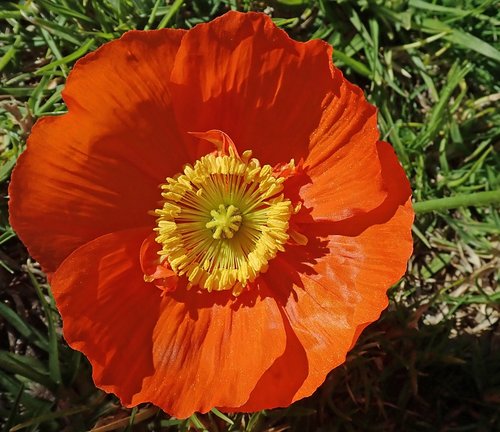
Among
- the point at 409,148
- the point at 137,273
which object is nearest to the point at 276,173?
the point at 137,273

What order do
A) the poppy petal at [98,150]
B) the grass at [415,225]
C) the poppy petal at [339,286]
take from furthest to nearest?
the grass at [415,225], the poppy petal at [339,286], the poppy petal at [98,150]

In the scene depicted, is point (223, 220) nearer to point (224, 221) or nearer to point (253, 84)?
point (224, 221)

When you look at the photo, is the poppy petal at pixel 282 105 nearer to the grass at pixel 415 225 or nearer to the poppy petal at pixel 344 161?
the poppy petal at pixel 344 161

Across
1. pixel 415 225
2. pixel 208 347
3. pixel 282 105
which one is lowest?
pixel 415 225

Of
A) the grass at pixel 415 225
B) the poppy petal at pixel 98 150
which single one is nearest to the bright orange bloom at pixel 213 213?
the poppy petal at pixel 98 150

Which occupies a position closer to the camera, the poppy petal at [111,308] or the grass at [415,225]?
→ the poppy petal at [111,308]

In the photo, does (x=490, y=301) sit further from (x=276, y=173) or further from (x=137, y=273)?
(x=137, y=273)

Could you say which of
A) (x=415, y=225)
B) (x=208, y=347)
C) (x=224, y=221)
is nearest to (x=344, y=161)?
(x=224, y=221)
